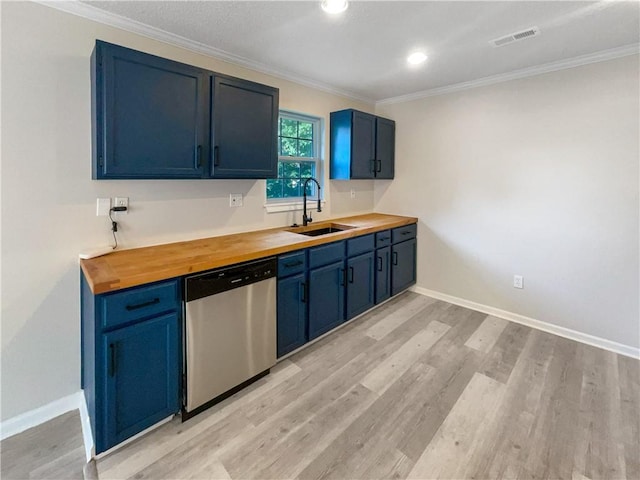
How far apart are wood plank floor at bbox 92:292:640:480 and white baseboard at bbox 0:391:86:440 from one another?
2.06ft

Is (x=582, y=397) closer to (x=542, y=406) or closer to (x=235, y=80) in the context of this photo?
(x=542, y=406)

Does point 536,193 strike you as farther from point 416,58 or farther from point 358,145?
point 358,145

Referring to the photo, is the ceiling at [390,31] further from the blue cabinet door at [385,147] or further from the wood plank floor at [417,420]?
the wood plank floor at [417,420]

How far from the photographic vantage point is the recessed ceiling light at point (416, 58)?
8.89ft

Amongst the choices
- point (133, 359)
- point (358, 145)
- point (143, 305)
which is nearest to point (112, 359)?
point (133, 359)

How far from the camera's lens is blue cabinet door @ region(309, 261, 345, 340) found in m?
2.76

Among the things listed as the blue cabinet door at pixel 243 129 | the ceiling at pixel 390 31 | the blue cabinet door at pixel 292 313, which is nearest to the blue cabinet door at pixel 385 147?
the ceiling at pixel 390 31

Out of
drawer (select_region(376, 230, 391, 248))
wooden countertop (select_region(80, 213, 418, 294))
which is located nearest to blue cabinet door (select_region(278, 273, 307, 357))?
wooden countertop (select_region(80, 213, 418, 294))

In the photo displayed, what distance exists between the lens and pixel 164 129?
81.9 inches

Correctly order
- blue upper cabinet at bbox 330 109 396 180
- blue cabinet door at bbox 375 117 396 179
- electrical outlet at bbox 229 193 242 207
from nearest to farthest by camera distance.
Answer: electrical outlet at bbox 229 193 242 207 → blue upper cabinet at bbox 330 109 396 180 → blue cabinet door at bbox 375 117 396 179

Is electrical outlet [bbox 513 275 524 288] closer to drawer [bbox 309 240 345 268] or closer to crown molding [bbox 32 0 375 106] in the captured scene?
drawer [bbox 309 240 345 268]

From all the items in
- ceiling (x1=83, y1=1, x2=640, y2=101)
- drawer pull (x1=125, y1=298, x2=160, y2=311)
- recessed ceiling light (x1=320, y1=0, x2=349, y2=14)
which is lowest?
drawer pull (x1=125, y1=298, x2=160, y2=311)

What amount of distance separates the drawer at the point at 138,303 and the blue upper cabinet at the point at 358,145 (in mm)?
2361

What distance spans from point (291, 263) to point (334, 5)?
1.69 m
